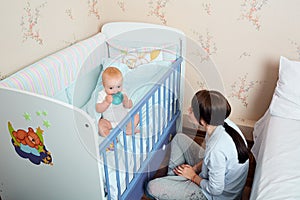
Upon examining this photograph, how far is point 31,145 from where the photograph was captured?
120 centimetres

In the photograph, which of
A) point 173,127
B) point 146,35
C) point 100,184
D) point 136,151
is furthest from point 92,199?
point 146,35

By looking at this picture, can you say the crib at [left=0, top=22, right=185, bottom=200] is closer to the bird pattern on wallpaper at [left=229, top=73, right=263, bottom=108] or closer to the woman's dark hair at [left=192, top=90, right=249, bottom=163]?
the woman's dark hair at [left=192, top=90, right=249, bottom=163]

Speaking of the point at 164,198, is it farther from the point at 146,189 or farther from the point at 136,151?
the point at 136,151

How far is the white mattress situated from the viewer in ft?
3.93

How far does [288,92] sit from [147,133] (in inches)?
32.2

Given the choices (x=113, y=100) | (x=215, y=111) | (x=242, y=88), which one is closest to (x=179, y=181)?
(x=215, y=111)

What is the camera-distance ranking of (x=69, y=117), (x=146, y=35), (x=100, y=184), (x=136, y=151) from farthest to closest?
1. (x=146, y=35)
2. (x=136, y=151)
3. (x=100, y=184)
4. (x=69, y=117)

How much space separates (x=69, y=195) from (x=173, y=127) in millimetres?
903

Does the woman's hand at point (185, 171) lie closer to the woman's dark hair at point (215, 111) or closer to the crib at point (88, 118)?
the crib at point (88, 118)

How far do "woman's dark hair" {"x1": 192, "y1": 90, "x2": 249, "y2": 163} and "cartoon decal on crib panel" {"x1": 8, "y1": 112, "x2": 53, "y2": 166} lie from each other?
0.67 meters

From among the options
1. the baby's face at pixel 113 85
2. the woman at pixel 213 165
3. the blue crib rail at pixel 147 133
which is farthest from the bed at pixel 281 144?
the baby's face at pixel 113 85

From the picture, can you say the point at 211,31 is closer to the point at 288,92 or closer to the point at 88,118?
the point at 288,92

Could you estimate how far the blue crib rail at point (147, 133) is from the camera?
1.26m

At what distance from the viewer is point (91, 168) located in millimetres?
1125
